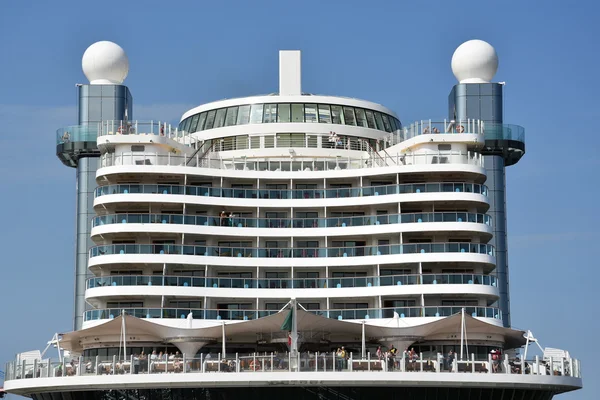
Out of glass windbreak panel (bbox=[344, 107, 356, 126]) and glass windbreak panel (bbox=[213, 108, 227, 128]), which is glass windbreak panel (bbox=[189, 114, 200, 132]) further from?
glass windbreak panel (bbox=[344, 107, 356, 126])

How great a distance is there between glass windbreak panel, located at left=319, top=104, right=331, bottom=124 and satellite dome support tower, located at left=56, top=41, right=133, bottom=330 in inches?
666

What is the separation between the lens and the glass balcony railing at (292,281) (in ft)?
234

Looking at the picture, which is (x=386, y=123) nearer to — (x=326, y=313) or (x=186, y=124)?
(x=186, y=124)

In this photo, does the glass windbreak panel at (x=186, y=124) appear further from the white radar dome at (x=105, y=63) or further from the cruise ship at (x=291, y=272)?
the white radar dome at (x=105, y=63)

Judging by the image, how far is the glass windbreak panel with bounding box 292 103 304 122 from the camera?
81188 millimetres

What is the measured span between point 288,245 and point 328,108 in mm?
12036

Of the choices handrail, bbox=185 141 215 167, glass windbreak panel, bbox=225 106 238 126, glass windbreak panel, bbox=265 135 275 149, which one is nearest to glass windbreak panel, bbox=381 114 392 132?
glass windbreak panel, bbox=265 135 275 149

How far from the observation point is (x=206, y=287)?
7162 cm

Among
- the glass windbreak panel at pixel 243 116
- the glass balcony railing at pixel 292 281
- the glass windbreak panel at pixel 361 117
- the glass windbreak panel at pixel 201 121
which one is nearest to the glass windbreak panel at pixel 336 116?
the glass windbreak panel at pixel 361 117

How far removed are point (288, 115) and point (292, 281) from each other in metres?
13.7

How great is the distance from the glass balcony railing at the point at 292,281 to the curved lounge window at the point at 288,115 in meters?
A: 13.2

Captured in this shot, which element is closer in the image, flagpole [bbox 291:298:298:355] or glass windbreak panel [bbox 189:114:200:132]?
flagpole [bbox 291:298:298:355]

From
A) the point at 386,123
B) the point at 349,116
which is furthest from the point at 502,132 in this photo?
the point at 349,116

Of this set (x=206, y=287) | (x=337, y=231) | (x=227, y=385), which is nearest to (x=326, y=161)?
(x=337, y=231)
